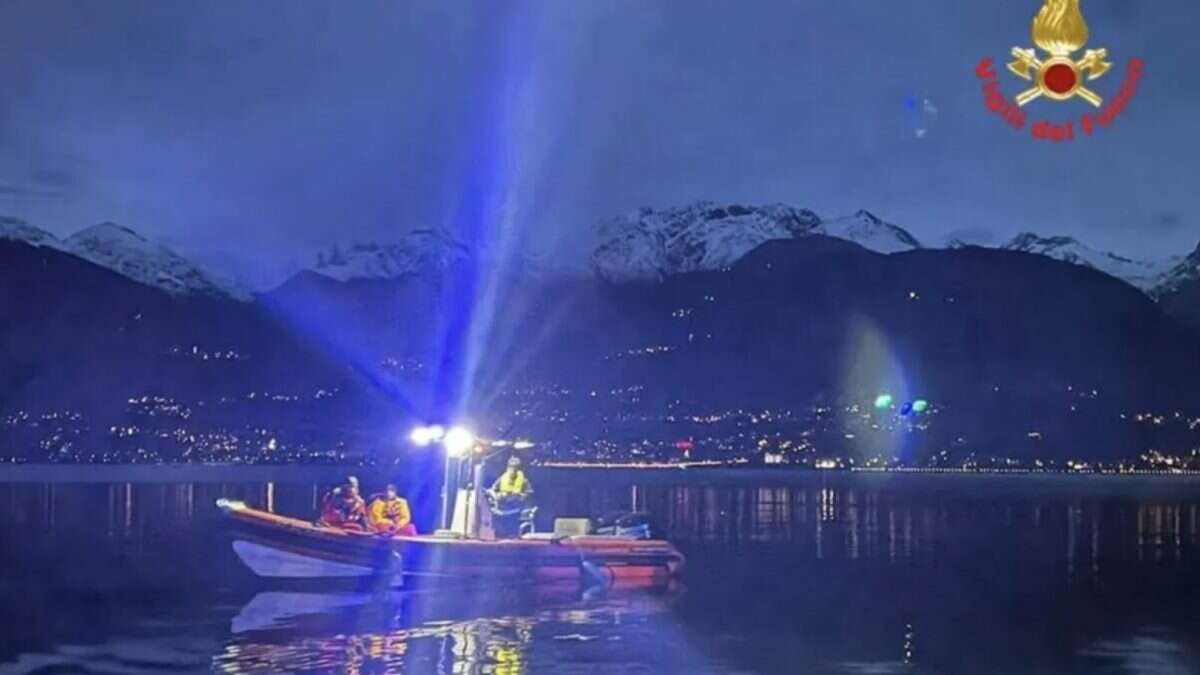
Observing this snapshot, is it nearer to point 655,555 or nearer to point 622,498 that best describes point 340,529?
point 655,555

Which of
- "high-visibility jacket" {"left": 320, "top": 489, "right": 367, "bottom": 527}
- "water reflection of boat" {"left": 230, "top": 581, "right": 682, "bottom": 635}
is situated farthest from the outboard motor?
"high-visibility jacket" {"left": 320, "top": 489, "right": 367, "bottom": 527}

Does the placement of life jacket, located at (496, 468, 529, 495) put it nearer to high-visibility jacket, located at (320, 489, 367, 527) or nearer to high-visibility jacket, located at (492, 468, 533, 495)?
high-visibility jacket, located at (492, 468, 533, 495)

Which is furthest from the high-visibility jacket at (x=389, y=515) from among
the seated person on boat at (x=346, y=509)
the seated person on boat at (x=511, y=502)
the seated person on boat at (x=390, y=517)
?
the seated person on boat at (x=511, y=502)

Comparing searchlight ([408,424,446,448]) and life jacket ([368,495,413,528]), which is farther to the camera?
searchlight ([408,424,446,448])

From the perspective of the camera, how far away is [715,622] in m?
36.0

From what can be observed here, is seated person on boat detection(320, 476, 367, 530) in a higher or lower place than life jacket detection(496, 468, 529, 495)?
lower

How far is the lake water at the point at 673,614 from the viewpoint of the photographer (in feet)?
95.3

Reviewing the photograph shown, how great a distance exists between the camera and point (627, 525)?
138 feet

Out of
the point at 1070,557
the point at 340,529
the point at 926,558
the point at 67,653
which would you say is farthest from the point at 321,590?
the point at 1070,557

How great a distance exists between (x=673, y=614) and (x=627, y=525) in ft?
18.4

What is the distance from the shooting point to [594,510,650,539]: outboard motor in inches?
1644

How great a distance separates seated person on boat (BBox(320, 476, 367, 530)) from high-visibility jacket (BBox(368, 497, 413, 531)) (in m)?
0.46

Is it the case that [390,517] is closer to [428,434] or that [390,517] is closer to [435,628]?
[428,434]

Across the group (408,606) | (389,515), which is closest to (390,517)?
(389,515)
